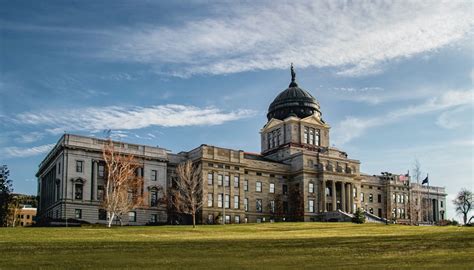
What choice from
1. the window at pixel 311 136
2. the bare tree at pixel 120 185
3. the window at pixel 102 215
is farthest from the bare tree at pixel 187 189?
the window at pixel 311 136

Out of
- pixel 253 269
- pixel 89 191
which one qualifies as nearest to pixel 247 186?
pixel 89 191

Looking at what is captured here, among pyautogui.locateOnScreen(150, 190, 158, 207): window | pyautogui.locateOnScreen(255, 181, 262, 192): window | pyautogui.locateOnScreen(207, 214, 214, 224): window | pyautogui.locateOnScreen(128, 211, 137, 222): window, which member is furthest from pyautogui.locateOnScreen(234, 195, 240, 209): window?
pyautogui.locateOnScreen(128, 211, 137, 222): window

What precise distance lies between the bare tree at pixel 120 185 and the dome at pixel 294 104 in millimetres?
39051

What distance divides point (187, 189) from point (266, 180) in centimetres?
2046

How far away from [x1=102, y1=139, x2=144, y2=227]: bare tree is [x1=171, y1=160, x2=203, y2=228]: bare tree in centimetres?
576

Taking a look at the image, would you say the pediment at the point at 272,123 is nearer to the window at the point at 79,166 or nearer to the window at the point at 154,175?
the window at the point at 154,175

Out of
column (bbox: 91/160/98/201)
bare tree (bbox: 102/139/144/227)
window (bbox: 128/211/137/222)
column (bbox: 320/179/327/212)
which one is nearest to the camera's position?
bare tree (bbox: 102/139/144/227)

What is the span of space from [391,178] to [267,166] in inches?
1325

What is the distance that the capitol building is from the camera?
8494 centimetres

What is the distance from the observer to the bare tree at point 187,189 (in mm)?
85169

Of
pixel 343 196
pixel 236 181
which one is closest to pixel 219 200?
pixel 236 181

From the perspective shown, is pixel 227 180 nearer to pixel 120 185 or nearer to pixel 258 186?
pixel 258 186

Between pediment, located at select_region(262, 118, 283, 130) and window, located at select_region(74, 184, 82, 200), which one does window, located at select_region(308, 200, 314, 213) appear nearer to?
pediment, located at select_region(262, 118, 283, 130)

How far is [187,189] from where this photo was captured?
286ft
